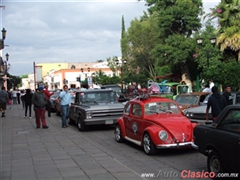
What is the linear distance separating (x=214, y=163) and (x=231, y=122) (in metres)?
0.90

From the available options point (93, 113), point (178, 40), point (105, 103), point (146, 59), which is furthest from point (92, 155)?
point (146, 59)

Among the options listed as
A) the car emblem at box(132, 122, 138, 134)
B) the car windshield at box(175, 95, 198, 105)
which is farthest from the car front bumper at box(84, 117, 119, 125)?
the car emblem at box(132, 122, 138, 134)

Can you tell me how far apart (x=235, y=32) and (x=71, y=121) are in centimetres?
1429

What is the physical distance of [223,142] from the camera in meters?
6.21

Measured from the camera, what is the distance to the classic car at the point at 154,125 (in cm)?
869

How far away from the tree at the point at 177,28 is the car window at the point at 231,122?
27.8m

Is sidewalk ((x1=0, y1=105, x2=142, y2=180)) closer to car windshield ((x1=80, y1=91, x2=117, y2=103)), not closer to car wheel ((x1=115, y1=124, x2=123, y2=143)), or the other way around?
A: car wheel ((x1=115, y1=124, x2=123, y2=143))

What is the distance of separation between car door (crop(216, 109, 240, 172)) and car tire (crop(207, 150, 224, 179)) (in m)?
0.20

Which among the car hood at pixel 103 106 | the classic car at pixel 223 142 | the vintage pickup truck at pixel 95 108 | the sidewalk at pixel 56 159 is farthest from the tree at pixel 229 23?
the classic car at pixel 223 142

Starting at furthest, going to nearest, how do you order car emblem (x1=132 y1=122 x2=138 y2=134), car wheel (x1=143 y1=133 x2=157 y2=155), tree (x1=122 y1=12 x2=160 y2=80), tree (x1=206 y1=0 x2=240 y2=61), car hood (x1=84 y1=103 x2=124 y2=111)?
tree (x1=122 y1=12 x2=160 y2=80) < tree (x1=206 y1=0 x2=240 y2=61) < car hood (x1=84 y1=103 x2=124 y2=111) < car emblem (x1=132 y1=122 x2=138 y2=134) < car wheel (x1=143 y1=133 x2=157 y2=155)

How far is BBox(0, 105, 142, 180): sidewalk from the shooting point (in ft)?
23.9

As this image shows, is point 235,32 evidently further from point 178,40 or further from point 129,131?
point 129,131

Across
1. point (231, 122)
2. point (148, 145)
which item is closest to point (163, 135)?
point (148, 145)

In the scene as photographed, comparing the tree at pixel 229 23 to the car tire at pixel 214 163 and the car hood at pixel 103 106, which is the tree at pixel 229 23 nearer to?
the car hood at pixel 103 106
